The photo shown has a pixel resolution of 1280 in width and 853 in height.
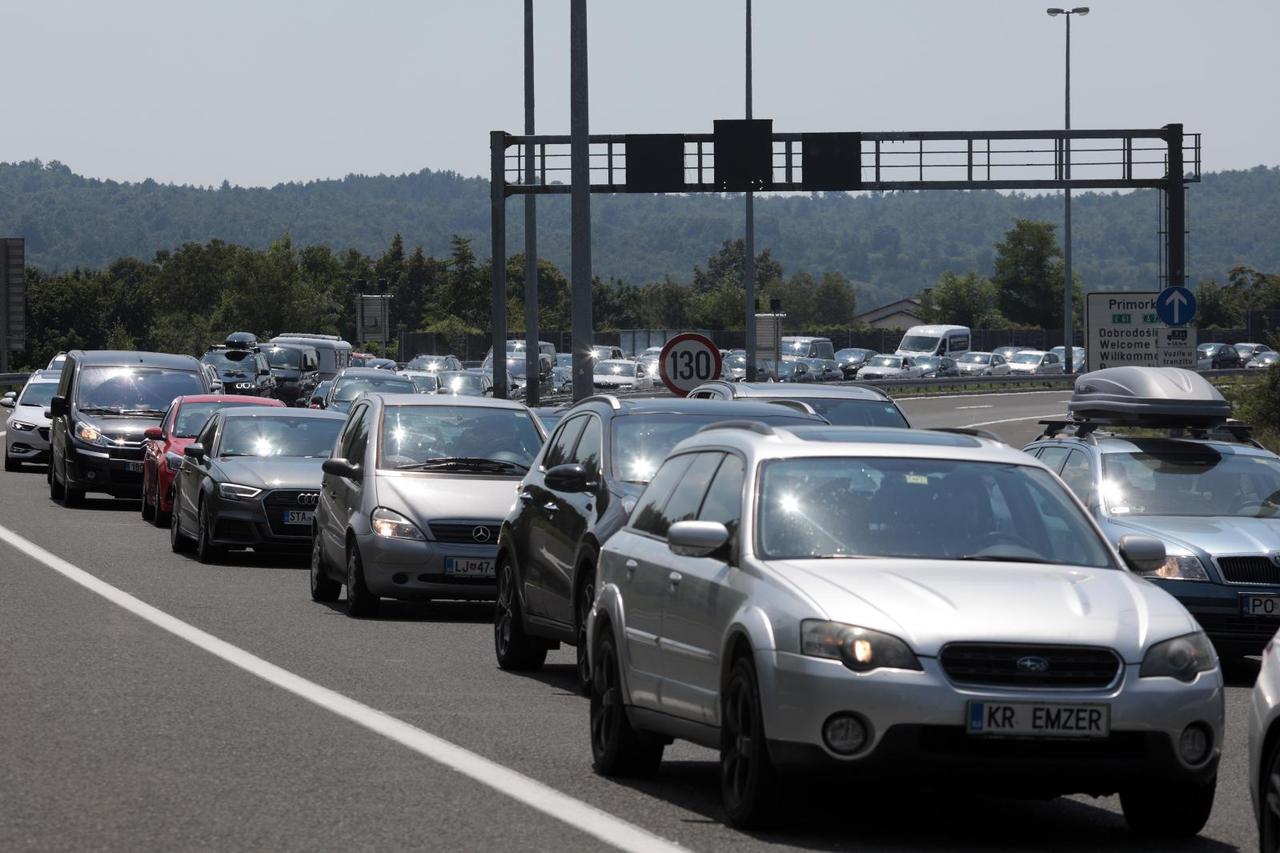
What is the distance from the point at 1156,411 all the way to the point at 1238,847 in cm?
952

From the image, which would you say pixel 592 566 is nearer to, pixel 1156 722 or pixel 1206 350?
pixel 1156 722

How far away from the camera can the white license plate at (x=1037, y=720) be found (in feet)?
24.8

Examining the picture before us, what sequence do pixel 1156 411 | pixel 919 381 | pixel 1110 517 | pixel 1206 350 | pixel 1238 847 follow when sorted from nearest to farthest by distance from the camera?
1. pixel 1238 847
2. pixel 1110 517
3. pixel 1156 411
4. pixel 919 381
5. pixel 1206 350

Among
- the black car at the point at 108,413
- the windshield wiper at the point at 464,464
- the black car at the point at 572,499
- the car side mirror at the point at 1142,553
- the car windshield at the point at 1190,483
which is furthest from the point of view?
the black car at the point at 108,413

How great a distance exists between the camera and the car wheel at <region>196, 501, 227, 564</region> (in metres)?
21.1

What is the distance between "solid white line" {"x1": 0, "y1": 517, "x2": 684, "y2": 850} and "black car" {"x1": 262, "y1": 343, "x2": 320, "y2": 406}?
47359mm

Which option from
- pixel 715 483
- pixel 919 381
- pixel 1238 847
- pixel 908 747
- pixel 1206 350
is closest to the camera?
pixel 908 747

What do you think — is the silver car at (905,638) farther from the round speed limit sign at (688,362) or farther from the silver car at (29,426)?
the silver car at (29,426)

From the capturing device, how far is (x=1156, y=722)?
7.67m

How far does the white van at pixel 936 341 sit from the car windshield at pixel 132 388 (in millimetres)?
70023

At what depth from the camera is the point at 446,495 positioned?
54.9ft

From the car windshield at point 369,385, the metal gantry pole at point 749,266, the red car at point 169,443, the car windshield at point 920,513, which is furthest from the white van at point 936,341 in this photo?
the car windshield at point 920,513

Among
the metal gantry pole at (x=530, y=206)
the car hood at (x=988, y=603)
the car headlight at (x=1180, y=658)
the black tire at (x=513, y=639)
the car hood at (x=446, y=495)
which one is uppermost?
the metal gantry pole at (x=530, y=206)

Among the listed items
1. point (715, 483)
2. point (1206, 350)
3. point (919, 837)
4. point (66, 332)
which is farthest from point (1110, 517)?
point (66, 332)
